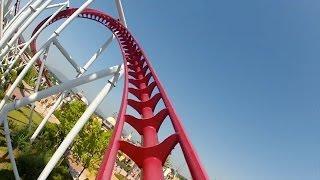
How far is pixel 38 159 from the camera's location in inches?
728

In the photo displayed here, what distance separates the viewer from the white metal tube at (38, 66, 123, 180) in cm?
1005

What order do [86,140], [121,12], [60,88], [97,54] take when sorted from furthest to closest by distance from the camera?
[86,140]
[97,54]
[121,12]
[60,88]

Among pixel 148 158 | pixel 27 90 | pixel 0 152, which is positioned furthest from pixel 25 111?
pixel 148 158

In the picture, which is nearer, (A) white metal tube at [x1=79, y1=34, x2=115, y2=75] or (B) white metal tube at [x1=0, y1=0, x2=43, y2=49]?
(B) white metal tube at [x1=0, y1=0, x2=43, y2=49]

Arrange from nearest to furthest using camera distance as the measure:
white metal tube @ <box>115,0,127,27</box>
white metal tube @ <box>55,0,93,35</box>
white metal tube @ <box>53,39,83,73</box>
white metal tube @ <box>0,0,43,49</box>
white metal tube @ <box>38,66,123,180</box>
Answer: white metal tube @ <box>38,66,123,180</box>
white metal tube @ <box>0,0,43,49</box>
white metal tube @ <box>55,0,93,35</box>
white metal tube @ <box>115,0,127,27</box>
white metal tube @ <box>53,39,83,73</box>

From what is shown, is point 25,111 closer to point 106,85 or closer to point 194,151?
point 106,85

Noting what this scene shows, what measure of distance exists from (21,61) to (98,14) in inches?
868

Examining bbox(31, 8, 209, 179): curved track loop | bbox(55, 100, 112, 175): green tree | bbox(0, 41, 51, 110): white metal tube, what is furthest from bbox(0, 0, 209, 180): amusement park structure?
bbox(55, 100, 112, 175): green tree

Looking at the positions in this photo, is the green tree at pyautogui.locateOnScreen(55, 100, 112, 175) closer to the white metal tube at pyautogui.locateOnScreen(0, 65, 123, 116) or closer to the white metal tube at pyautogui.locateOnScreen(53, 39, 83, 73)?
the white metal tube at pyautogui.locateOnScreen(53, 39, 83, 73)

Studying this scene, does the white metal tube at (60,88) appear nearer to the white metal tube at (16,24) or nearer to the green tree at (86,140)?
the white metal tube at (16,24)

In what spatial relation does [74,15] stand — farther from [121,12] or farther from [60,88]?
[60,88]

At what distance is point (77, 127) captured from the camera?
11297 mm

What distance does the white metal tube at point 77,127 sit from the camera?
10.1 metres

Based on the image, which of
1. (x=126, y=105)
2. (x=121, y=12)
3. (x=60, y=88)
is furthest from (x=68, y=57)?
(x=126, y=105)
